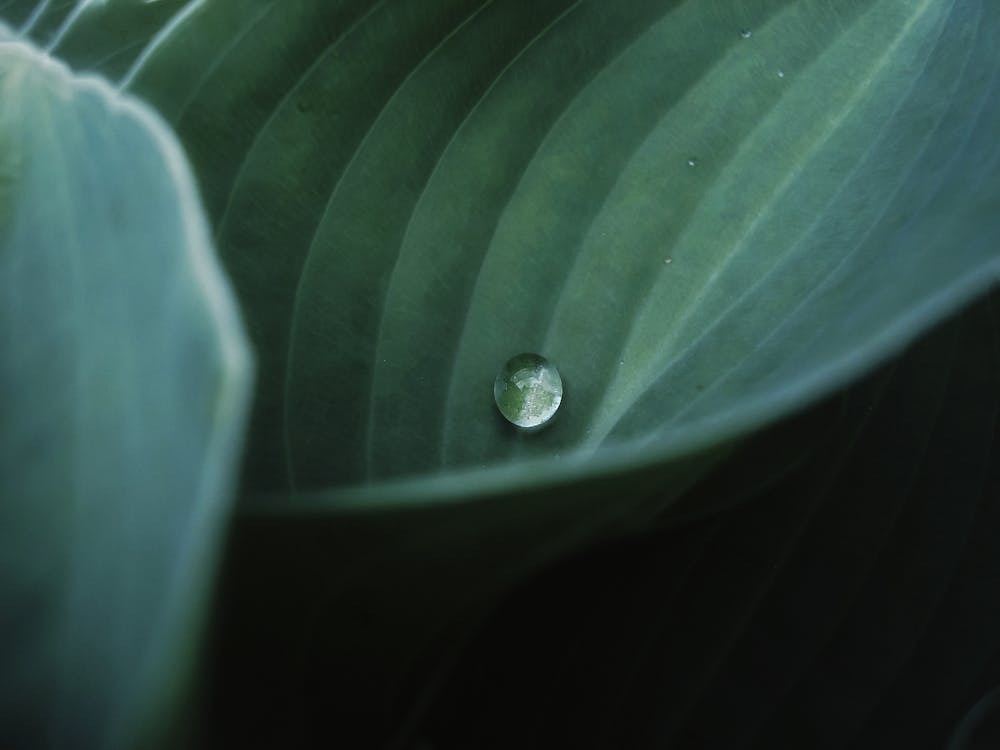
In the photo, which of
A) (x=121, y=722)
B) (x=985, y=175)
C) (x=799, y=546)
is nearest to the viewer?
(x=121, y=722)

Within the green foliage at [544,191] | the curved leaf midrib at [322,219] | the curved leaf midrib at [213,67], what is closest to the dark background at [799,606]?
the green foliage at [544,191]

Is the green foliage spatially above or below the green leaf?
above

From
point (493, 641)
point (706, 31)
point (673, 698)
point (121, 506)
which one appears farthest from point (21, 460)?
point (706, 31)

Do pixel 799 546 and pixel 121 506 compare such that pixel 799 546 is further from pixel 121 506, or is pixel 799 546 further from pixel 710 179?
pixel 121 506

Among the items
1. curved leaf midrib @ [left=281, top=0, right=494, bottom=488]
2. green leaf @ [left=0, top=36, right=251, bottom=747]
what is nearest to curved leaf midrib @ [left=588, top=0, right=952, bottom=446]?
curved leaf midrib @ [left=281, top=0, right=494, bottom=488]

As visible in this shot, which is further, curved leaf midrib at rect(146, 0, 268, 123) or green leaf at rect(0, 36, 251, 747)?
curved leaf midrib at rect(146, 0, 268, 123)

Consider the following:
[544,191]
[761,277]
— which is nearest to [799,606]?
[761,277]

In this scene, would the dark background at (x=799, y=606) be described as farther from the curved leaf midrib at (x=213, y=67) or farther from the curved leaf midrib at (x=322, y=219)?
the curved leaf midrib at (x=213, y=67)

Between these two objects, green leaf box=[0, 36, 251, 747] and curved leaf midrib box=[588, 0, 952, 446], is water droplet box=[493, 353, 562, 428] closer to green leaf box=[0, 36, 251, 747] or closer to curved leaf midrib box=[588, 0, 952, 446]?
curved leaf midrib box=[588, 0, 952, 446]
